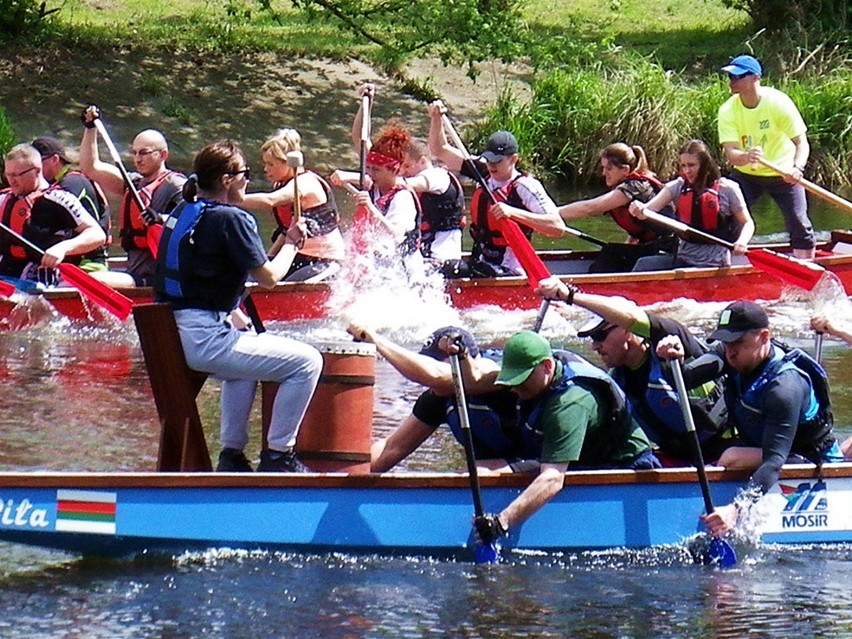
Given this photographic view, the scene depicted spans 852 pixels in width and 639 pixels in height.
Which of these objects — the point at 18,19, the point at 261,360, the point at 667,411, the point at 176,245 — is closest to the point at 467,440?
the point at 261,360

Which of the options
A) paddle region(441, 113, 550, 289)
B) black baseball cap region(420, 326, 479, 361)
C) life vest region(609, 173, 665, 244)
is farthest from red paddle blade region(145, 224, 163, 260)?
black baseball cap region(420, 326, 479, 361)

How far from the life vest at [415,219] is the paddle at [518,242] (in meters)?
0.50

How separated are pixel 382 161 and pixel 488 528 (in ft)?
17.2

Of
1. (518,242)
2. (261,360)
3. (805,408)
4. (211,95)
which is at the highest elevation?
A: (261,360)

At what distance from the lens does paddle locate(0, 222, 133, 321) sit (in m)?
11.6

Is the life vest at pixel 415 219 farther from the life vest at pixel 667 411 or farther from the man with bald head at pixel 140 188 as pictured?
the life vest at pixel 667 411

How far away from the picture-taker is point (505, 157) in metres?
12.6

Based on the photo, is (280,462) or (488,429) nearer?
(280,462)

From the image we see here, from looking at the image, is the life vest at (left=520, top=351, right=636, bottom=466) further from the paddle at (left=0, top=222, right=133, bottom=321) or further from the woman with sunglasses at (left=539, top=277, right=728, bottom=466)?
the paddle at (left=0, top=222, right=133, bottom=321)

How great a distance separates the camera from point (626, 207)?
511 inches

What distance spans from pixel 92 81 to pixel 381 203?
1081 centimetres

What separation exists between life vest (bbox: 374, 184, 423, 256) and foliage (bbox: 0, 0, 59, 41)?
38.2ft

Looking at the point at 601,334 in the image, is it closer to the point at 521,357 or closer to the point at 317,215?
the point at 521,357

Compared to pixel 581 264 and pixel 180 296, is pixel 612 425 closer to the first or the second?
pixel 180 296
